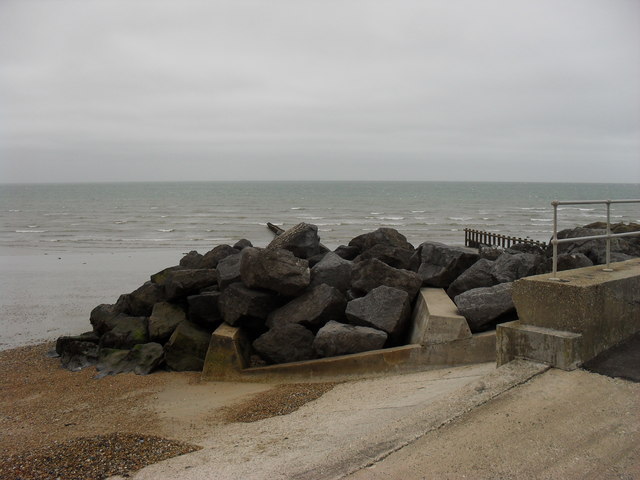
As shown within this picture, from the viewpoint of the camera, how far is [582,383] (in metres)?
3.79

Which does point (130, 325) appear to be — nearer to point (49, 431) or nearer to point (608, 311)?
point (49, 431)

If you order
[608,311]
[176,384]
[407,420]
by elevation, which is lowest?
[176,384]

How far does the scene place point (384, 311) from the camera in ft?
23.4

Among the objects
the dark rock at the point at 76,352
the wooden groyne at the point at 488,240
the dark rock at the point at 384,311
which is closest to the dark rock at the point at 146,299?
the dark rock at the point at 76,352

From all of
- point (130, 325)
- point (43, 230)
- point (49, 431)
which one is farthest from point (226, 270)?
point (43, 230)

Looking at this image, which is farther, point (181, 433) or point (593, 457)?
point (181, 433)

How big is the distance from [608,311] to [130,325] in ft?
24.4

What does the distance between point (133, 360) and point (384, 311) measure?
4092 mm

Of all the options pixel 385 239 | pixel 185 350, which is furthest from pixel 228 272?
pixel 385 239

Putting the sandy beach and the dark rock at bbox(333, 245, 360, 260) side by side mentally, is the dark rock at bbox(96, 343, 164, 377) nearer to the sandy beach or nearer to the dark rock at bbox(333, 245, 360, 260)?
the sandy beach

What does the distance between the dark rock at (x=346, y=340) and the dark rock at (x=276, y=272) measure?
3.56 feet

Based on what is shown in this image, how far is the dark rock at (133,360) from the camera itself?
26.6ft

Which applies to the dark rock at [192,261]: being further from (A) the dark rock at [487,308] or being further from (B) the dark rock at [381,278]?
(A) the dark rock at [487,308]

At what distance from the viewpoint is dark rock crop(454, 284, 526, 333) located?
624 cm
